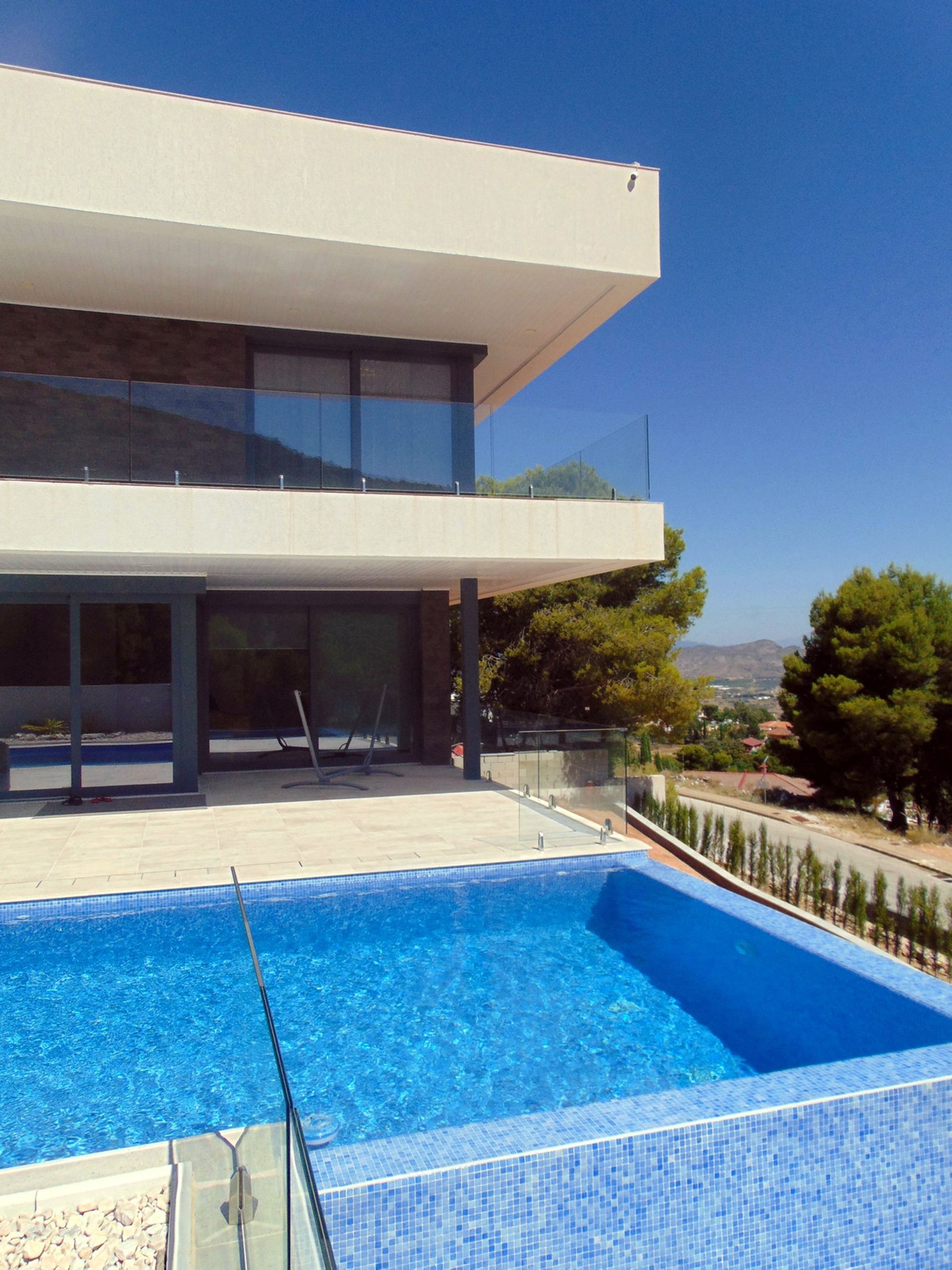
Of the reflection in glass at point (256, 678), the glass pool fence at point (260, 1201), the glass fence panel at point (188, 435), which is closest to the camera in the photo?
the glass pool fence at point (260, 1201)

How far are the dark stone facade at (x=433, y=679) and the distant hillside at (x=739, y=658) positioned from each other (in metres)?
117

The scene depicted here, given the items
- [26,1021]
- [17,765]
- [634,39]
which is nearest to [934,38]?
[634,39]

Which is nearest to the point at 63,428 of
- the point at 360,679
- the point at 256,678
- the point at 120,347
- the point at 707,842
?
the point at 120,347

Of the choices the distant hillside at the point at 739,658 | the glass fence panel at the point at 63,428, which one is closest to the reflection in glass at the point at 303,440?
the glass fence panel at the point at 63,428

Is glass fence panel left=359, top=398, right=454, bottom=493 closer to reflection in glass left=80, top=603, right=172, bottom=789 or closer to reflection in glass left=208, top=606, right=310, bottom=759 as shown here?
reflection in glass left=80, top=603, right=172, bottom=789

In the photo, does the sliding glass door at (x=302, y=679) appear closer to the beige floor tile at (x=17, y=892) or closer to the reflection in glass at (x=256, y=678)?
the reflection in glass at (x=256, y=678)

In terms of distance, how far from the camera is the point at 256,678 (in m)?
13.6

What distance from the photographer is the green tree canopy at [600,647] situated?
2111cm

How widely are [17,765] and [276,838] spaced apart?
4.16m

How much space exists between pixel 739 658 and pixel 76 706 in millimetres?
147895

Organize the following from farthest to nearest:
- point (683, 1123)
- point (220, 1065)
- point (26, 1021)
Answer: point (26, 1021) < point (220, 1065) < point (683, 1123)

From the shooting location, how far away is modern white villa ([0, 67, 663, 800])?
30.9ft

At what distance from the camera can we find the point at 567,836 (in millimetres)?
9109

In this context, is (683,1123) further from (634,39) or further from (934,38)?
(934,38)
